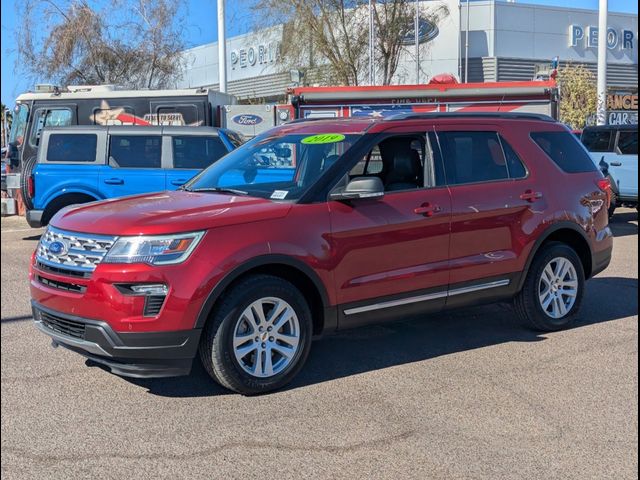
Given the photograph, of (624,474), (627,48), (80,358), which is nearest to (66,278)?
(80,358)

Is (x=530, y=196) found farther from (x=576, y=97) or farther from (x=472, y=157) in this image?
(x=576, y=97)

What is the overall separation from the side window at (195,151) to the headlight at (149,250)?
22.6 ft

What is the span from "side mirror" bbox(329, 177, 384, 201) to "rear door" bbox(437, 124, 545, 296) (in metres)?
0.83

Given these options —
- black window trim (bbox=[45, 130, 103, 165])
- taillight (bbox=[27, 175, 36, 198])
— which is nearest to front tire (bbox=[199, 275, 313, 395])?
black window trim (bbox=[45, 130, 103, 165])

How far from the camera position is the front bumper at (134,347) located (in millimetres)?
4273

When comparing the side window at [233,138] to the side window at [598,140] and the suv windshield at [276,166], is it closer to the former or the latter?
the suv windshield at [276,166]

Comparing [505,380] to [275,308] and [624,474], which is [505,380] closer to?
[624,474]

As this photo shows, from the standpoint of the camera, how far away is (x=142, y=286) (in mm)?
4258

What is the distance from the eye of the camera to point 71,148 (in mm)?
11227

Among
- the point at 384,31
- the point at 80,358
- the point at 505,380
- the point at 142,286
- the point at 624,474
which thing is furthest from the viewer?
the point at 384,31

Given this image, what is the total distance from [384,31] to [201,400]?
1909cm

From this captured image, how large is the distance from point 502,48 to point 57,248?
97.8 feet

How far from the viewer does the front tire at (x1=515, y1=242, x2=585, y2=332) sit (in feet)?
20.0

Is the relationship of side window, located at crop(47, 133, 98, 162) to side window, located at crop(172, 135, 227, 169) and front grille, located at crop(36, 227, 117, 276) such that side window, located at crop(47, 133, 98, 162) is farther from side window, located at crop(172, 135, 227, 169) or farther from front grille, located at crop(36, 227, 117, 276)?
front grille, located at crop(36, 227, 117, 276)
